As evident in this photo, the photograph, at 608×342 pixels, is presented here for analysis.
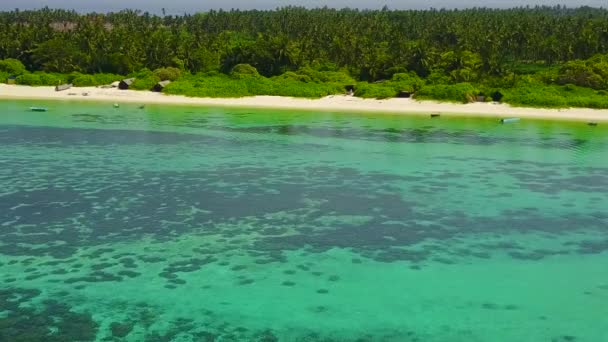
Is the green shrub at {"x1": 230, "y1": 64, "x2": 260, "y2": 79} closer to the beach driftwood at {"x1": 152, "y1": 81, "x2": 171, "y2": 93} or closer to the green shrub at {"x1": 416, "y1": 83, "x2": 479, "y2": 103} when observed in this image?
the beach driftwood at {"x1": 152, "y1": 81, "x2": 171, "y2": 93}

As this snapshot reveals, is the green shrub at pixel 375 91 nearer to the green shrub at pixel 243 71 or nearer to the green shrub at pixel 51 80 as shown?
the green shrub at pixel 243 71

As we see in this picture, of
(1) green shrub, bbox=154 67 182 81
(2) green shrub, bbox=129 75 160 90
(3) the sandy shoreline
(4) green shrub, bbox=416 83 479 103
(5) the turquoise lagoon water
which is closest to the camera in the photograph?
(5) the turquoise lagoon water

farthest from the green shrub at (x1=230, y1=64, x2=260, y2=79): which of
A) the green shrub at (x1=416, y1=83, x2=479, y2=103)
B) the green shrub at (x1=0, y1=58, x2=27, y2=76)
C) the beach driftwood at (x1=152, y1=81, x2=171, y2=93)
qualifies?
the green shrub at (x1=0, y1=58, x2=27, y2=76)

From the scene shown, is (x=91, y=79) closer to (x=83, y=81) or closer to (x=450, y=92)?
(x=83, y=81)

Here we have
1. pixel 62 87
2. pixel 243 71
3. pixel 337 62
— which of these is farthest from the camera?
pixel 337 62

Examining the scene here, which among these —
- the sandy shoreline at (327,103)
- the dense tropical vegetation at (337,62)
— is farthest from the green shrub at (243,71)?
the sandy shoreline at (327,103)

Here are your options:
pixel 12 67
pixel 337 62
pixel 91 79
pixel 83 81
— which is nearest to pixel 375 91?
pixel 337 62
